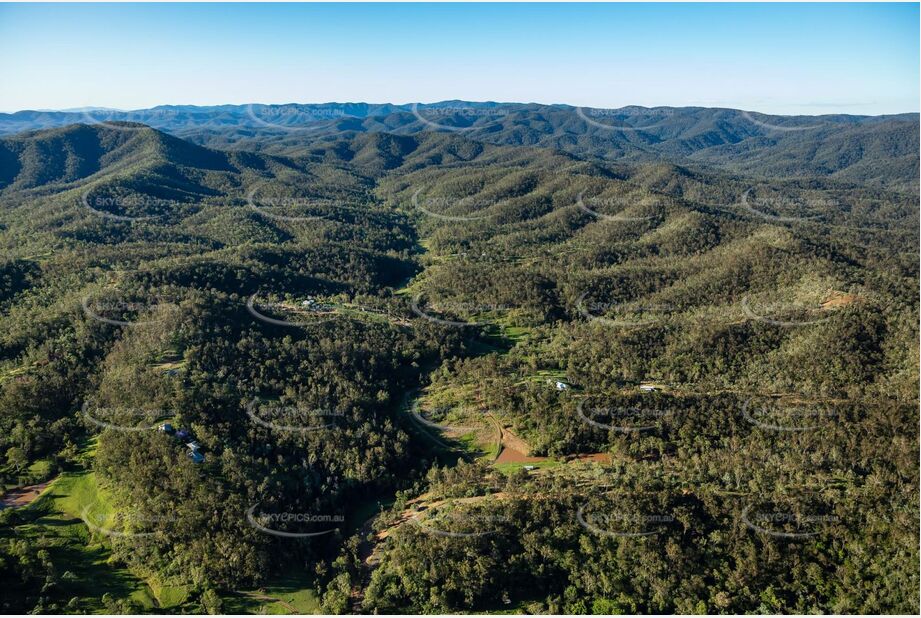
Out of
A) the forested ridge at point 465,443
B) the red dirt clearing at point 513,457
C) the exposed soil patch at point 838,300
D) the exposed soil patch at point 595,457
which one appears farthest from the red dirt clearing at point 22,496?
the exposed soil patch at point 838,300

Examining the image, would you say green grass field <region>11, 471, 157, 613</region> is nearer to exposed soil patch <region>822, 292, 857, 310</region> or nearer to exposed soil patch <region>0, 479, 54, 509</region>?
exposed soil patch <region>0, 479, 54, 509</region>

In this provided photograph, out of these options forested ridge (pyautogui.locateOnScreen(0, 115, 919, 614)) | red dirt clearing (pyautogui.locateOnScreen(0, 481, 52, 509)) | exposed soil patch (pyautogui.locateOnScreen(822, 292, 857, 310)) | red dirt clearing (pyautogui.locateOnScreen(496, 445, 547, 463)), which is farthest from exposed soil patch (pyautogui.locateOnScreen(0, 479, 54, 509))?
exposed soil patch (pyautogui.locateOnScreen(822, 292, 857, 310))

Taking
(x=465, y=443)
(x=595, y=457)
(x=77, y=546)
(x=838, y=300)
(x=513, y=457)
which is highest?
(x=838, y=300)

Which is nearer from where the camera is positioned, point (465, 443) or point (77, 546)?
point (77, 546)

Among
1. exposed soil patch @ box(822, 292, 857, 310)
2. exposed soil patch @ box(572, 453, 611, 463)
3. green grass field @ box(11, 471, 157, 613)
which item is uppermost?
exposed soil patch @ box(822, 292, 857, 310)

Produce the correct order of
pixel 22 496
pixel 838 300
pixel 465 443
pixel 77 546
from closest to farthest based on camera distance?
1. pixel 77 546
2. pixel 22 496
3. pixel 465 443
4. pixel 838 300

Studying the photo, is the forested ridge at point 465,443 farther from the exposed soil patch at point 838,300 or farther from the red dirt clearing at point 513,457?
the exposed soil patch at point 838,300

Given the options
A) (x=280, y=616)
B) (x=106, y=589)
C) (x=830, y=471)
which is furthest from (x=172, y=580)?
(x=830, y=471)

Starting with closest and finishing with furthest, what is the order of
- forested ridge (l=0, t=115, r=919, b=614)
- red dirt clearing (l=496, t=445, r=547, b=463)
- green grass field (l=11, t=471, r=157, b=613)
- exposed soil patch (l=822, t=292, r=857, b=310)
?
green grass field (l=11, t=471, r=157, b=613) → forested ridge (l=0, t=115, r=919, b=614) → red dirt clearing (l=496, t=445, r=547, b=463) → exposed soil patch (l=822, t=292, r=857, b=310)

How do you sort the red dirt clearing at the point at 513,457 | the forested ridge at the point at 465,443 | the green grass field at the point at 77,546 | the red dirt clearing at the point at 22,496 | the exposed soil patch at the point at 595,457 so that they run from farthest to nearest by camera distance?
the red dirt clearing at the point at 513,457 → the exposed soil patch at the point at 595,457 → the red dirt clearing at the point at 22,496 → the forested ridge at the point at 465,443 → the green grass field at the point at 77,546

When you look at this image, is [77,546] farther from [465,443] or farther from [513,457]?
[513,457]

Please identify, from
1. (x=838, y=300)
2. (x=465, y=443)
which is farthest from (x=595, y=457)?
(x=838, y=300)

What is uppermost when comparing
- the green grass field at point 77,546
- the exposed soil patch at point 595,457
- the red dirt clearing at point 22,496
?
the exposed soil patch at point 595,457

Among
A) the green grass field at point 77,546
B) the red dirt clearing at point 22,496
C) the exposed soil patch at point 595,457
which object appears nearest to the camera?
the green grass field at point 77,546
